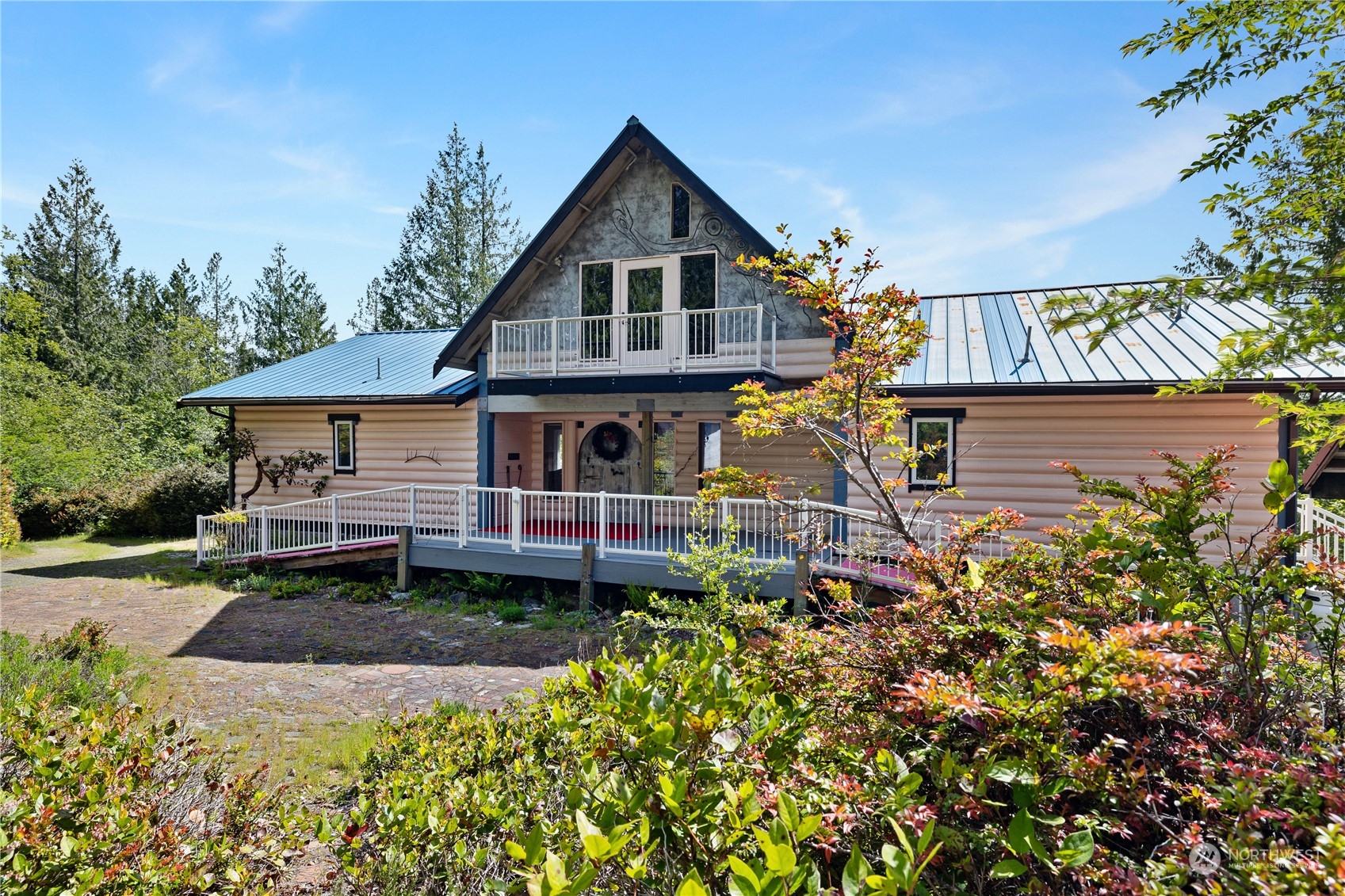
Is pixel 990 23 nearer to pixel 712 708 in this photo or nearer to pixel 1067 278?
pixel 712 708

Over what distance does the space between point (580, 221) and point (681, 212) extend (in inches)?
92.3

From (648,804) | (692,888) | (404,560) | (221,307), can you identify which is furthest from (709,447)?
(221,307)

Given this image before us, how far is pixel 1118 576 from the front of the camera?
123 inches

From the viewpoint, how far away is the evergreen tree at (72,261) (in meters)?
35.2

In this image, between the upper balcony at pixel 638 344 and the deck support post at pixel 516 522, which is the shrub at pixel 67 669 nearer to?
the deck support post at pixel 516 522

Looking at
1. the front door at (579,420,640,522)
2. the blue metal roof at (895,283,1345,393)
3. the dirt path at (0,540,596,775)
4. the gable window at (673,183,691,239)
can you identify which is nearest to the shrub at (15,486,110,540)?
the dirt path at (0,540,596,775)

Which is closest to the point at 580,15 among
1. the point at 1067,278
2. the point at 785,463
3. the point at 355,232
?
the point at 785,463

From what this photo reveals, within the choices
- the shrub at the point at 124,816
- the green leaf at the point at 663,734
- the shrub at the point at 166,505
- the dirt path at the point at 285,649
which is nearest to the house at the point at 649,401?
the dirt path at the point at 285,649

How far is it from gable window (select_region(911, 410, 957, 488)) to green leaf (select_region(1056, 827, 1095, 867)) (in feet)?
35.3

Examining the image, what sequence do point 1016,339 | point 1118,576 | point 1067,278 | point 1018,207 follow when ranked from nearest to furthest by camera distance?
point 1118,576 → point 1018,207 → point 1016,339 → point 1067,278

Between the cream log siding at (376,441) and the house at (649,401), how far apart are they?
0.18ft

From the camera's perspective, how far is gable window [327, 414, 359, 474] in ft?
57.1

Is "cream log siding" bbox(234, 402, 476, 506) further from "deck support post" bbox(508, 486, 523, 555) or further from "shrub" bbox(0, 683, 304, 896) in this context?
"shrub" bbox(0, 683, 304, 896)

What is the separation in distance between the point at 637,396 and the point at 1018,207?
24.5 feet
